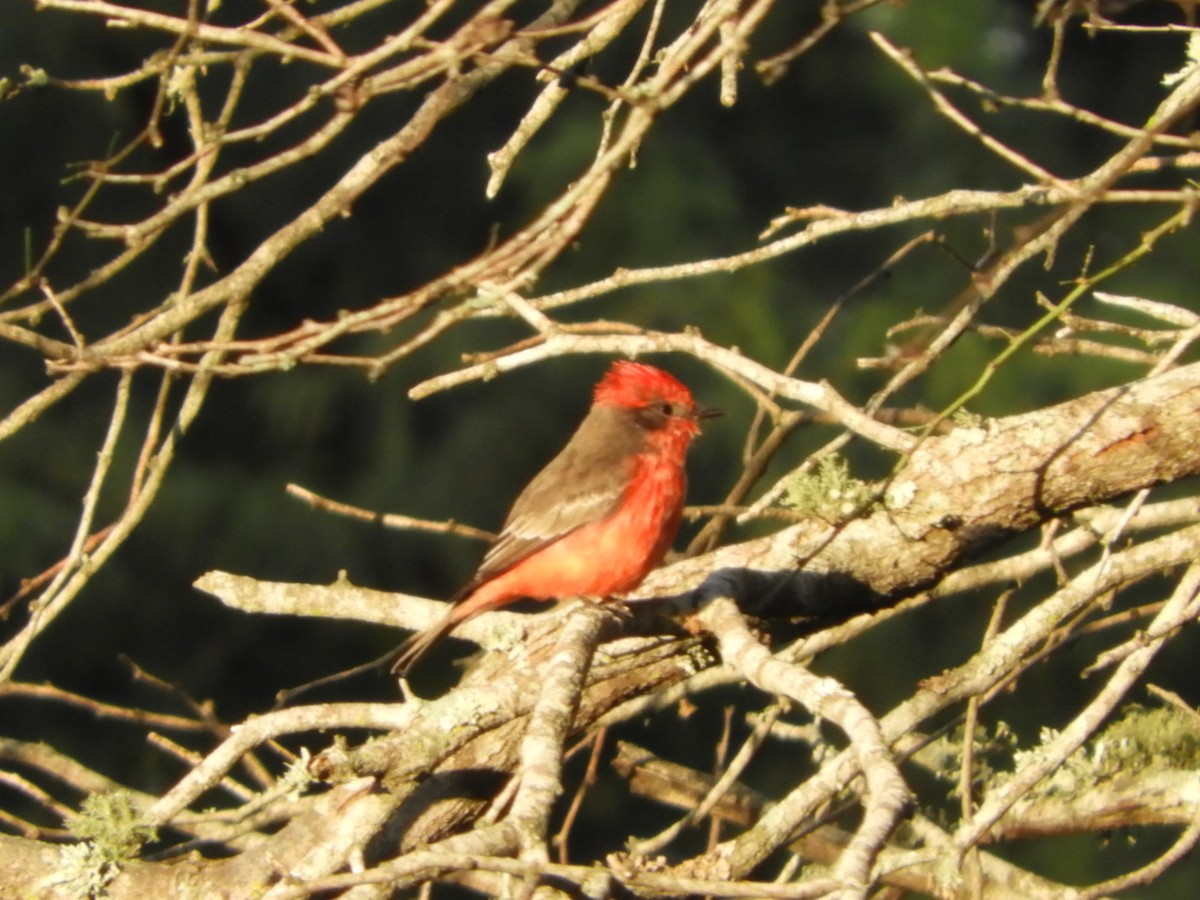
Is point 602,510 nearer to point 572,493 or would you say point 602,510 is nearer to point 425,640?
point 572,493

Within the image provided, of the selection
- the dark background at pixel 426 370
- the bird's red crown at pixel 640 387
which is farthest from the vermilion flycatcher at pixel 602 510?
the dark background at pixel 426 370

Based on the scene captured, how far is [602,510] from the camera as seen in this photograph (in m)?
5.02

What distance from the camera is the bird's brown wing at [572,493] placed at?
16.5ft

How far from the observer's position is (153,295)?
25.8 feet

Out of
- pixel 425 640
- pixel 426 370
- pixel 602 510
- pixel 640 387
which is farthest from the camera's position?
pixel 426 370

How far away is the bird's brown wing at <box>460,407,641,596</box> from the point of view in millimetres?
5043

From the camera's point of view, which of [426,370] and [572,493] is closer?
[572,493]

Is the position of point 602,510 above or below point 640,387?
below

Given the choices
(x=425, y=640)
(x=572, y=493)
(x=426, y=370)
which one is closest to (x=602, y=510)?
(x=572, y=493)

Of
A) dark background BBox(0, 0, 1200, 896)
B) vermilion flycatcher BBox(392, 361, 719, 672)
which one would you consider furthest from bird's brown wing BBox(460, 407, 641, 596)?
dark background BBox(0, 0, 1200, 896)

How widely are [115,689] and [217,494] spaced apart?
3.37 ft

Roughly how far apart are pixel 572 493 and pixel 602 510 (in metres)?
0.25

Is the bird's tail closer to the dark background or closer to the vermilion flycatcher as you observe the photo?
the vermilion flycatcher

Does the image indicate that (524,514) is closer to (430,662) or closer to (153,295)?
(430,662)
